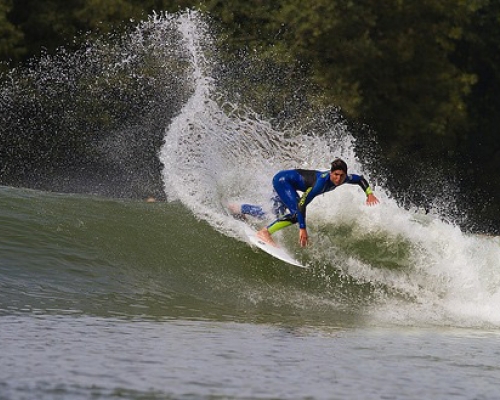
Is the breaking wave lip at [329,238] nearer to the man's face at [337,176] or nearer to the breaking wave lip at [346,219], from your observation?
the breaking wave lip at [346,219]

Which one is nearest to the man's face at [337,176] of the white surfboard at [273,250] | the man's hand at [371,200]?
the man's hand at [371,200]

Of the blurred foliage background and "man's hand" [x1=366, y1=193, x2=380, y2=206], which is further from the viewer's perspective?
the blurred foliage background

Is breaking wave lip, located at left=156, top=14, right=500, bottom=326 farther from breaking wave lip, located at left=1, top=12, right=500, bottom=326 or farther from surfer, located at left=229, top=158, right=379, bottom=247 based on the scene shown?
surfer, located at left=229, top=158, right=379, bottom=247

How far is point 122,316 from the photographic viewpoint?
33.8ft

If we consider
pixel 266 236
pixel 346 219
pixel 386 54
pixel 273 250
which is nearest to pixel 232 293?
pixel 273 250

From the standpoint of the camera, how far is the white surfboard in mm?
12985

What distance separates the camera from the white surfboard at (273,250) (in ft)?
42.6

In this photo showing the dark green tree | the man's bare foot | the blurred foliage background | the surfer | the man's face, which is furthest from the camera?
the blurred foliage background

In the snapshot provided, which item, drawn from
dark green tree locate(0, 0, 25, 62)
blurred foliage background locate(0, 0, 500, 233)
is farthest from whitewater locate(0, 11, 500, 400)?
blurred foliage background locate(0, 0, 500, 233)

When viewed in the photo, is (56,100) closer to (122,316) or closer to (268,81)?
(268,81)

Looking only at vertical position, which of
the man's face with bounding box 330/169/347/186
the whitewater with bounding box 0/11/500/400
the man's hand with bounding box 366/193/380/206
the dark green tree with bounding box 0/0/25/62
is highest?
the dark green tree with bounding box 0/0/25/62

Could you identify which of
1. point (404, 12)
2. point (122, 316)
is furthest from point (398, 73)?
point (122, 316)

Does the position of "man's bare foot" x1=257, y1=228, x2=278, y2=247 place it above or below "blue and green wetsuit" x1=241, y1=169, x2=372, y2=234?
below

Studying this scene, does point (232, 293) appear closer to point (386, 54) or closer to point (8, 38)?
point (8, 38)
